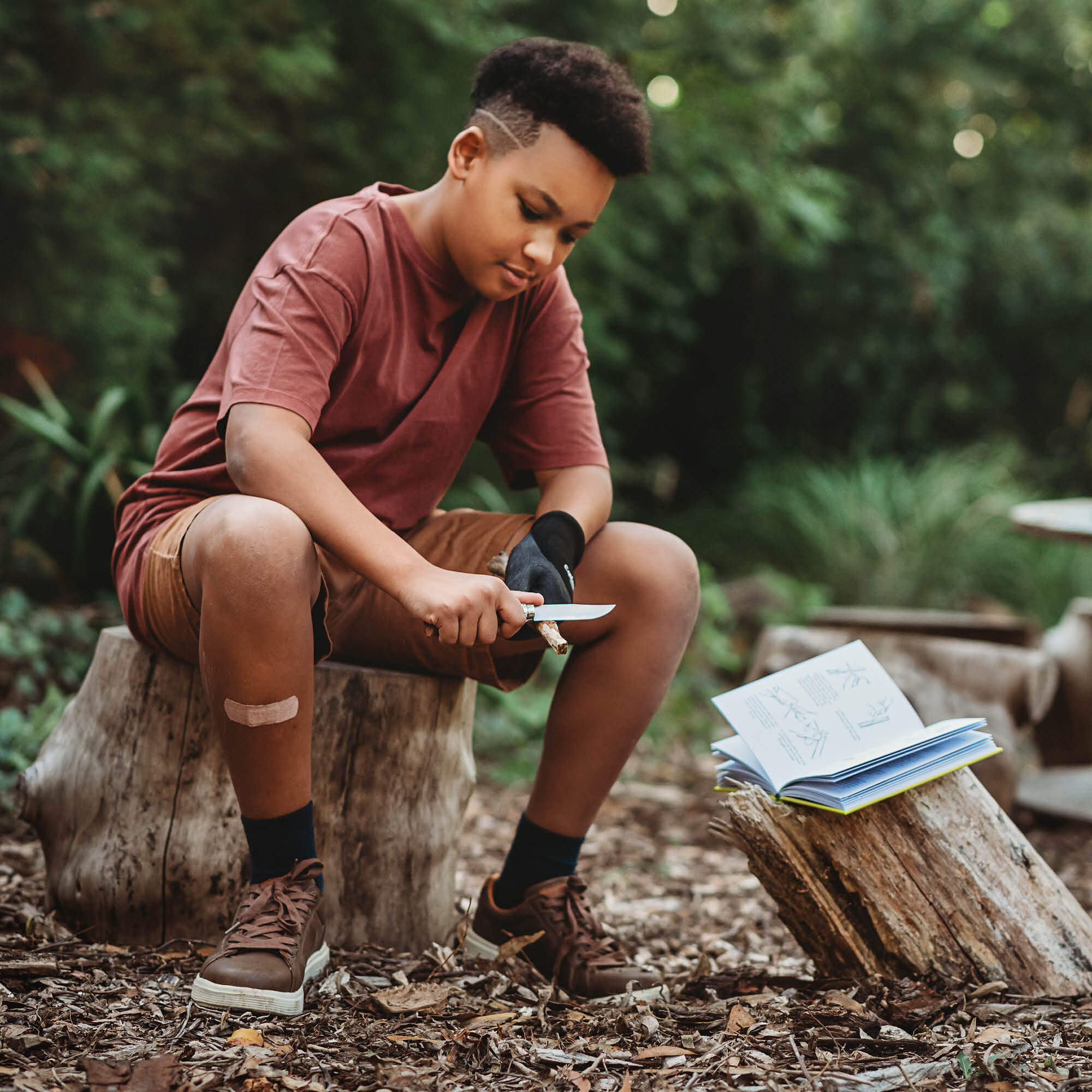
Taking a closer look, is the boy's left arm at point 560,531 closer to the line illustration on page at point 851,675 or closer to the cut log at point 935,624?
the line illustration on page at point 851,675

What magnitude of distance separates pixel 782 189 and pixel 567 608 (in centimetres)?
425

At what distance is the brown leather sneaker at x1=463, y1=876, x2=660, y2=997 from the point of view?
1878 millimetres

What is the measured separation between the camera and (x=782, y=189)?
5.42 m

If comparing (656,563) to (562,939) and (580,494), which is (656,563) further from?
(562,939)

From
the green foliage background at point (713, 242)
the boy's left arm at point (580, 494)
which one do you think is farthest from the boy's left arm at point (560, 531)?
the green foliage background at point (713, 242)

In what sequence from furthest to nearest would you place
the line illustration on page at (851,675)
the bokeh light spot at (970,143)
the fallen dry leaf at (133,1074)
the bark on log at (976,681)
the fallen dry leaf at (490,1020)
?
the bokeh light spot at (970,143)
the bark on log at (976,681)
the line illustration on page at (851,675)
the fallen dry leaf at (490,1020)
the fallen dry leaf at (133,1074)

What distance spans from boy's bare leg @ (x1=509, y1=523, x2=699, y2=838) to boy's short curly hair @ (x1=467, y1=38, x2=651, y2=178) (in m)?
0.64

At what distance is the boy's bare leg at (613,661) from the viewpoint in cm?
194

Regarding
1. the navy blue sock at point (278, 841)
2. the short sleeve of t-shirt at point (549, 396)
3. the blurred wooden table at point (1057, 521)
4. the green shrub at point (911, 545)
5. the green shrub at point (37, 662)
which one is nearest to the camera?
the navy blue sock at point (278, 841)

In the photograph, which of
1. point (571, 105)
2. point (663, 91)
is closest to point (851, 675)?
point (571, 105)

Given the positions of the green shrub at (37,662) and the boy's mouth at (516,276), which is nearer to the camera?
the boy's mouth at (516,276)

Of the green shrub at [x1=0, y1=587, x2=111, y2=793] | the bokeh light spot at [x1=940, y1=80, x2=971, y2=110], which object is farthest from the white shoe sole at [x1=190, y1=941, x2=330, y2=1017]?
the bokeh light spot at [x1=940, y1=80, x2=971, y2=110]

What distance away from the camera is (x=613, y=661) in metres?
1.95

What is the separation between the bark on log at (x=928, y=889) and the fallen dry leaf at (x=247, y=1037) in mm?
811
